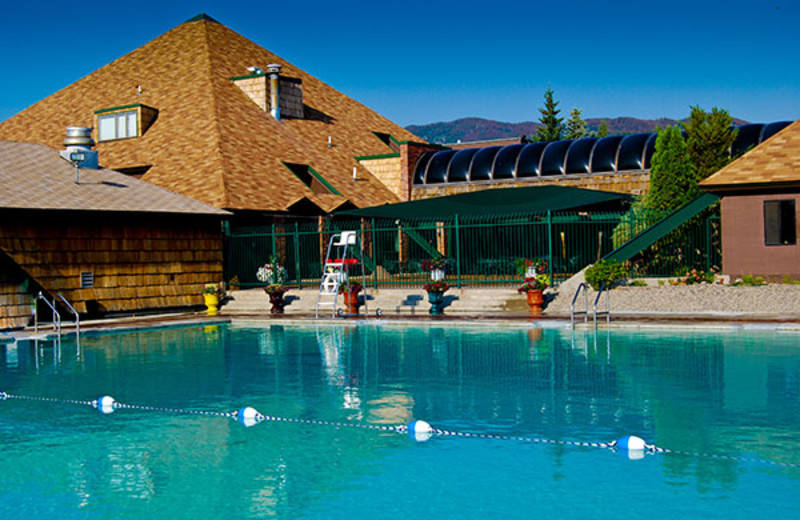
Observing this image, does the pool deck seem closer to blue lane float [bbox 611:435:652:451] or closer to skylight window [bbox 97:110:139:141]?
blue lane float [bbox 611:435:652:451]

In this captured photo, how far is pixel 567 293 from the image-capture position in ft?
77.7

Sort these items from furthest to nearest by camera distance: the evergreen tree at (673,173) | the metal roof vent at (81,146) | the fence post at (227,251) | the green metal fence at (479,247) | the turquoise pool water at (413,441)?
1. the fence post at (227,251)
2. the metal roof vent at (81,146)
3. the evergreen tree at (673,173)
4. the green metal fence at (479,247)
5. the turquoise pool water at (413,441)

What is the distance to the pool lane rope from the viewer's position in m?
8.47

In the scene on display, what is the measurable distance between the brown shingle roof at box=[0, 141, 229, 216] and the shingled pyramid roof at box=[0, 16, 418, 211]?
252 cm

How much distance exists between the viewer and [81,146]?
30.0 m

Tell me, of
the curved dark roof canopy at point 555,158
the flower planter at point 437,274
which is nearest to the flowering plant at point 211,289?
the flower planter at point 437,274

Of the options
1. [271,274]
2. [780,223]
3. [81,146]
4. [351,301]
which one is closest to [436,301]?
[351,301]

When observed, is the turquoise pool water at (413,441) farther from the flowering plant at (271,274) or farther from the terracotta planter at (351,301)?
the flowering plant at (271,274)

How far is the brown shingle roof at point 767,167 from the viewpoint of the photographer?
23.3m

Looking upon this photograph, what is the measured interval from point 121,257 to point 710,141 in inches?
779

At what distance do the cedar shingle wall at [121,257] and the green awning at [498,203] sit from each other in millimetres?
5381

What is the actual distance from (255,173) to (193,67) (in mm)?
9524

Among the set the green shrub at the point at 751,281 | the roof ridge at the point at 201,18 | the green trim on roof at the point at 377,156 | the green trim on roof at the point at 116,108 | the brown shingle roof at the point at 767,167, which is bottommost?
the green shrub at the point at 751,281

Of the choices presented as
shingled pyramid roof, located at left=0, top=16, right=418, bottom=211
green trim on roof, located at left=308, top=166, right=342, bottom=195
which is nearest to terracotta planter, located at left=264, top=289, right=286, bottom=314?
shingled pyramid roof, located at left=0, top=16, right=418, bottom=211
